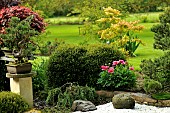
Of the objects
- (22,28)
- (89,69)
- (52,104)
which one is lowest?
(52,104)

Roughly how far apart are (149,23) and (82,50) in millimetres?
23452

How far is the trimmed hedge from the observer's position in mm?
9438

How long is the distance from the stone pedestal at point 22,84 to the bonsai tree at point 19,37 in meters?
0.35

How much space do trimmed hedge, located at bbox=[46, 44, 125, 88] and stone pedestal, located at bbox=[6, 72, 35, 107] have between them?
51.0 inches

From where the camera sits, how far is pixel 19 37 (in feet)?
27.7

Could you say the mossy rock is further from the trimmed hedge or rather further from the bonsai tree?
the bonsai tree

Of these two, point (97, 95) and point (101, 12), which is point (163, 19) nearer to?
point (97, 95)

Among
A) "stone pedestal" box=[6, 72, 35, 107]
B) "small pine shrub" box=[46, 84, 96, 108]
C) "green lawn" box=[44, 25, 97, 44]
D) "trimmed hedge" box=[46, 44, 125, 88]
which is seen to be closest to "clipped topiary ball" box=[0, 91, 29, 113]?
"stone pedestal" box=[6, 72, 35, 107]

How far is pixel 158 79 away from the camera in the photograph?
9.24 metres

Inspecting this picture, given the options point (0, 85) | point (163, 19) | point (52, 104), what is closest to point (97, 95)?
point (52, 104)

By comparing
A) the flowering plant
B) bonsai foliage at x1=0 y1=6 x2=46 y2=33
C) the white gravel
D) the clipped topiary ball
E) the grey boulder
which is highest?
bonsai foliage at x1=0 y1=6 x2=46 y2=33

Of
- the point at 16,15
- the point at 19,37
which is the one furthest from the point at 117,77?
the point at 16,15

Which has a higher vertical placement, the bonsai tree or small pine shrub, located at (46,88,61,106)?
the bonsai tree

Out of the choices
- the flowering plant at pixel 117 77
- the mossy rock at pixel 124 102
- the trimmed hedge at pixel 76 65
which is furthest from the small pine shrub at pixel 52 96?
the mossy rock at pixel 124 102
